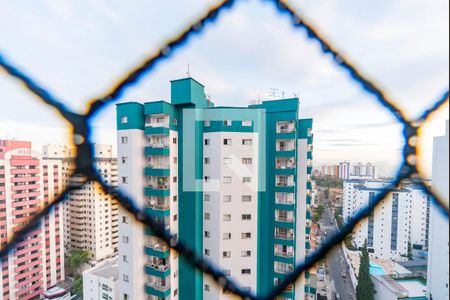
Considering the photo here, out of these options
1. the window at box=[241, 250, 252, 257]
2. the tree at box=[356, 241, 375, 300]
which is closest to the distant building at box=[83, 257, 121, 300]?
the window at box=[241, 250, 252, 257]

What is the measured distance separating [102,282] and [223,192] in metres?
4.83

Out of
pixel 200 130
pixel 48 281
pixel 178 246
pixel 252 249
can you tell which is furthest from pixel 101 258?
pixel 178 246

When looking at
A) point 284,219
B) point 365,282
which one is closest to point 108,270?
point 284,219

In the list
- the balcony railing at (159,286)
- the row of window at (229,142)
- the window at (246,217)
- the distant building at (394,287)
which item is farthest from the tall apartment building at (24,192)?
the distant building at (394,287)

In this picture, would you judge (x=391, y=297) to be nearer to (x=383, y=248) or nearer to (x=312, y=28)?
(x=383, y=248)

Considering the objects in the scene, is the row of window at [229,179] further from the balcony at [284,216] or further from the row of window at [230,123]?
the row of window at [230,123]

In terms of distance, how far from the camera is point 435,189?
37cm

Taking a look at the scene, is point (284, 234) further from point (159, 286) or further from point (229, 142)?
point (159, 286)

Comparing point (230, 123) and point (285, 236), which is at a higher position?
point (230, 123)

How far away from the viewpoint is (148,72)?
43 centimetres

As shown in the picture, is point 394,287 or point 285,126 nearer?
point 285,126

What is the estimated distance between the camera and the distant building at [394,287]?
13.5 feet

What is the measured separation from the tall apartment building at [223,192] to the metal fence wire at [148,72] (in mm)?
3573

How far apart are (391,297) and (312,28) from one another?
760 centimetres
